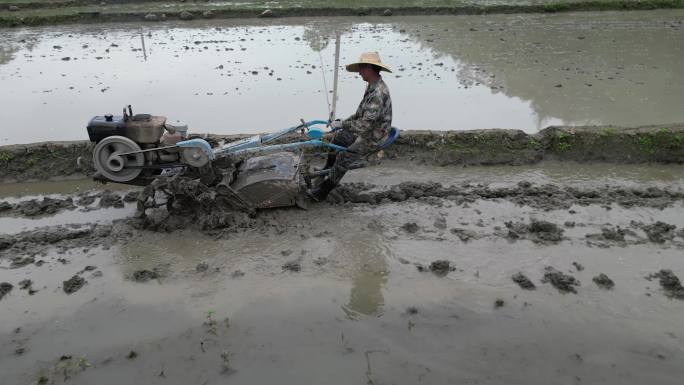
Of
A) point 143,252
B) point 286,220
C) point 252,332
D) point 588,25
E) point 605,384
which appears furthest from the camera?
point 588,25

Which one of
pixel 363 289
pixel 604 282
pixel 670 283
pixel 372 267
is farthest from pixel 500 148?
pixel 363 289

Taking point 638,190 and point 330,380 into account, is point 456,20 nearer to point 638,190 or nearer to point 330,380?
point 638,190

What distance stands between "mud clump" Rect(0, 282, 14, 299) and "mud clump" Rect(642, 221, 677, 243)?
18.8 ft

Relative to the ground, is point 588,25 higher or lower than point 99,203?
higher

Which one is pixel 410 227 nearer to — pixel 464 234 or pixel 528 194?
pixel 464 234

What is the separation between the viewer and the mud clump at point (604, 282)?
Result: 407 cm

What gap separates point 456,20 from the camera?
14.9m

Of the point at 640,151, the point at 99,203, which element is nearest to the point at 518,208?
the point at 640,151

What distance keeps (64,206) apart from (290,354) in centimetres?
358

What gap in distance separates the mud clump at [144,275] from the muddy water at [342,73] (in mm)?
3280

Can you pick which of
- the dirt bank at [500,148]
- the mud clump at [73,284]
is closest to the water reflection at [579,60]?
the dirt bank at [500,148]

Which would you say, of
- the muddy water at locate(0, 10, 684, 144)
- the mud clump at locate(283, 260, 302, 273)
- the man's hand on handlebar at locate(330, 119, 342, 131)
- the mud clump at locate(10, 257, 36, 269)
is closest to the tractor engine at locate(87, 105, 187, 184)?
the mud clump at locate(10, 257, 36, 269)

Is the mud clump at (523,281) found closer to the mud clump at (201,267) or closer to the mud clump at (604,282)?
the mud clump at (604,282)

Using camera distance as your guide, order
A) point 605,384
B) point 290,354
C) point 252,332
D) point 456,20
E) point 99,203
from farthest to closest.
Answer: point 456,20, point 99,203, point 252,332, point 290,354, point 605,384
